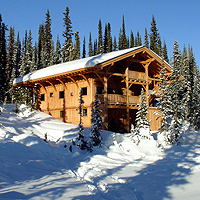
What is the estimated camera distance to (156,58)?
28969mm

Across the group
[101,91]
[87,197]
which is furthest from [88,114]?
[87,197]

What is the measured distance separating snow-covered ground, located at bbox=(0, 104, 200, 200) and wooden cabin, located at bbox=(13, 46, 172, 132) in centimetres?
785

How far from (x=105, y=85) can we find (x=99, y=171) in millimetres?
14427

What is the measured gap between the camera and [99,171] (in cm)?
1146

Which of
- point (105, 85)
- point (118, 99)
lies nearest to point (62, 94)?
point (105, 85)

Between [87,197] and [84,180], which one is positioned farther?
[84,180]

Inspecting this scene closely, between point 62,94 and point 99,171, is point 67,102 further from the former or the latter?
point 99,171

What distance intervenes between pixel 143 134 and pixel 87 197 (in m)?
12.5

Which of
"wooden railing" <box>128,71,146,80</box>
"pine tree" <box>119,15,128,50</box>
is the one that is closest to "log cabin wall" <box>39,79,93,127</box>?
"wooden railing" <box>128,71,146,80</box>

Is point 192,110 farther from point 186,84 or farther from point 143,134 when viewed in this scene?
point 143,134

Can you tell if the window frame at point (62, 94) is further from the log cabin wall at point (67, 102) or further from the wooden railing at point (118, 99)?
the wooden railing at point (118, 99)

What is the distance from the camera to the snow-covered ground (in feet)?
25.5

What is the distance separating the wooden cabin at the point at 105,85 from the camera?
25125 millimetres

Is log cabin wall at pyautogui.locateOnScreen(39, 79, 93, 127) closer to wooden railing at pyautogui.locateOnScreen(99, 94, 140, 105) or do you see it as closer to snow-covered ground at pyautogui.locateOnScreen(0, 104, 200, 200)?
wooden railing at pyautogui.locateOnScreen(99, 94, 140, 105)
